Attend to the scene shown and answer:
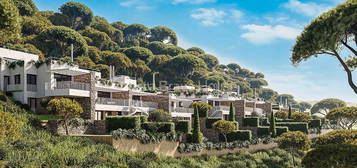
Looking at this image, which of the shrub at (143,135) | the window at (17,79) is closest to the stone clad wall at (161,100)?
the shrub at (143,135)

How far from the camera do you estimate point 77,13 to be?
94.2 m

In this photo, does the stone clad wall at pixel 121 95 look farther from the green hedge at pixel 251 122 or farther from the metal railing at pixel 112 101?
the green hedge at pixel 251 122

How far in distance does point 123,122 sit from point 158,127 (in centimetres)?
354

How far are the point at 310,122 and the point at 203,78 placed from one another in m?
41.2

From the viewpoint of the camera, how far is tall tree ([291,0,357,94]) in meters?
20.8

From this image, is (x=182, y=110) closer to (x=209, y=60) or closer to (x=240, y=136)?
(x=240, y=136)

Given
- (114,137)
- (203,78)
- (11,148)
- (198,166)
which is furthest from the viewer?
(203,78)

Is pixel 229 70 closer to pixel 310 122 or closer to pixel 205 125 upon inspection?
pixel 310 122

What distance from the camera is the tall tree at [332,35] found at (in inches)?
818

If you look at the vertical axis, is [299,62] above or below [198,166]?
above

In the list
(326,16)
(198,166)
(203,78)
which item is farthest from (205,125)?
(203,78)

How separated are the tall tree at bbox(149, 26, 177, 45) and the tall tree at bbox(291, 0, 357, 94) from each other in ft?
345

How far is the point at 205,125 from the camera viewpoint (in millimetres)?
41688

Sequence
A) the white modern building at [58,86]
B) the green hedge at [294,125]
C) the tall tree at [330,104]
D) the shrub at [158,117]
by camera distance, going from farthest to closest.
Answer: the tall tree at [330,104], the green hedge at [294,125], the shrub at [158,117], the white modern building at [58,86]
